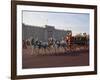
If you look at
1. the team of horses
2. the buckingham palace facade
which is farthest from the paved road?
the buckingham palace facade

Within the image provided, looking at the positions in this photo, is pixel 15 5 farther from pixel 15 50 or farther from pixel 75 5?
pixel 75 5

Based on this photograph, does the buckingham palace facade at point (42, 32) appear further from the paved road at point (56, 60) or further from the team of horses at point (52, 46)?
the paved road at point (56, 60)

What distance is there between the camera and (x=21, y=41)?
1.73m

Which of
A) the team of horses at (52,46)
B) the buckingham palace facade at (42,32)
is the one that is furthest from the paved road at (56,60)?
the buckingham palace facade at (42,32)

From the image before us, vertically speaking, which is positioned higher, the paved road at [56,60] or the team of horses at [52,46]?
the team of horses at [52,46]

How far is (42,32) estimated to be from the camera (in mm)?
1798

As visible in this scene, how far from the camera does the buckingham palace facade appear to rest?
1.75 meters

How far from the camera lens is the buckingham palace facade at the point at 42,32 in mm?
1749

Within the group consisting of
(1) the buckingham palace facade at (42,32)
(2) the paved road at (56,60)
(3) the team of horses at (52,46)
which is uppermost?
(1) the buckingham palace facade at (42,32)

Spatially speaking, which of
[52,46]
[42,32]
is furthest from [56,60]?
[42,32]

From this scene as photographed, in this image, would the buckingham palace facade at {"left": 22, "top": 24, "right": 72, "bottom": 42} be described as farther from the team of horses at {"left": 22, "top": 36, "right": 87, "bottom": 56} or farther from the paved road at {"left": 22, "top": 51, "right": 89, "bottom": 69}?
the paved road at {"left": 22, "top": 51, "right": 89, "bottom": 69}

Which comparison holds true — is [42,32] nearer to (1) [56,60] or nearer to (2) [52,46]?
(2) [52,46]

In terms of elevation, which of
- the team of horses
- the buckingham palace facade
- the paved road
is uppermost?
the buckingham palace facade

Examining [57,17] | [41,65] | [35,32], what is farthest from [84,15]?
[41,65]
